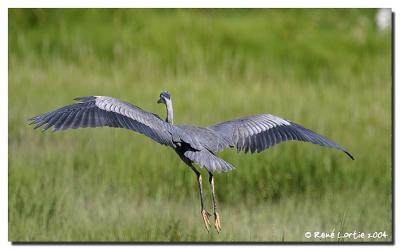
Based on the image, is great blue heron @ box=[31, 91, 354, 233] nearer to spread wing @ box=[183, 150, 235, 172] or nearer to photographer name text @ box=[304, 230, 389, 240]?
spread wing @ box=[183, 150, 235, 172]

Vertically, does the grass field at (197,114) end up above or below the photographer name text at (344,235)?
above

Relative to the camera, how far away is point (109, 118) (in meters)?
3.43

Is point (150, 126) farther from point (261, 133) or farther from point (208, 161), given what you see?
point (261, 133)

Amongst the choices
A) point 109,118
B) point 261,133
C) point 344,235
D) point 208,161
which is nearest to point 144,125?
point 109,118

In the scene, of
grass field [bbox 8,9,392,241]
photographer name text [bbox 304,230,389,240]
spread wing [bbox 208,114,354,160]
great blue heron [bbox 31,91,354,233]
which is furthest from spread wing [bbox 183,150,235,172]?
photographer name text [bbox 304,230,389,240]

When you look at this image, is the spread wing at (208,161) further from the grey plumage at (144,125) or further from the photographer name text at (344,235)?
the photographer name text at (344,235)

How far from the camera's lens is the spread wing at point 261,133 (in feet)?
12.1

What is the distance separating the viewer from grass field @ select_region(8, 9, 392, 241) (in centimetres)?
452

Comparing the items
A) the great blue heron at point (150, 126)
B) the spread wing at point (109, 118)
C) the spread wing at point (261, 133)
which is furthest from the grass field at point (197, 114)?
the spread wing at point (109, 118)

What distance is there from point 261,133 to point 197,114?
1660 mm

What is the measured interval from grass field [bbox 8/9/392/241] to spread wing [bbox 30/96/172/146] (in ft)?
3.27

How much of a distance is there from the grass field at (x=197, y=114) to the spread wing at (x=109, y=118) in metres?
1.00

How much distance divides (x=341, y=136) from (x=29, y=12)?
2130mm

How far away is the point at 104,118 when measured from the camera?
3.42 m
